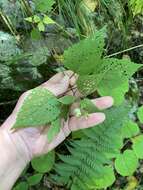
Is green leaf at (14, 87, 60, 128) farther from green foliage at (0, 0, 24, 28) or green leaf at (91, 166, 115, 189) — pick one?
green foliage at (0, 0, 24, 28)

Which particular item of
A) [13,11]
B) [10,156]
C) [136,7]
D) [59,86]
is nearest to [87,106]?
[59,86]

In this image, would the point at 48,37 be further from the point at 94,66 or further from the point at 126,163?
the point at 126,163

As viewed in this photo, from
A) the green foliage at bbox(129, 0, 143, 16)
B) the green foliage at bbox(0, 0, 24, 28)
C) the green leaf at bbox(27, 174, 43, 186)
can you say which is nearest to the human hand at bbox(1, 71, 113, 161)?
the green leaf at bbox(27, 174, 43, 186)

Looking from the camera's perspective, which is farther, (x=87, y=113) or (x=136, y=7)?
(x=136, y=7)

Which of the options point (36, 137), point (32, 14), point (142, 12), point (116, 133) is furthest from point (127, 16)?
point (36, 137)

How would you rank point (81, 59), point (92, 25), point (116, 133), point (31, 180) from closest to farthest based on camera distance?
point (81, 59)
point (116, 133)
point (31, 180)
point (92, 25)

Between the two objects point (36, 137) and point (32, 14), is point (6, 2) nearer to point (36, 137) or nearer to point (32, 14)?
point (32, 14)

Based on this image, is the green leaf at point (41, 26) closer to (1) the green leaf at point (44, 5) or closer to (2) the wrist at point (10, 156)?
(1) the green leaf at point (44, 5)
